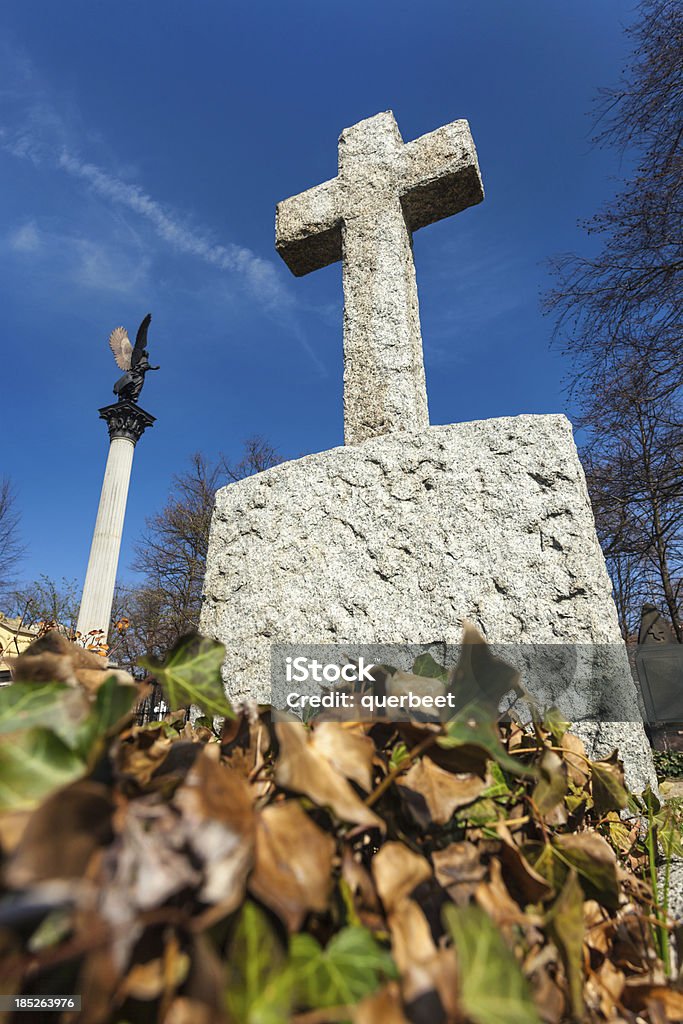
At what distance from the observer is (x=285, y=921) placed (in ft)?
1.23

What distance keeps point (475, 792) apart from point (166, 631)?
19.0 metres

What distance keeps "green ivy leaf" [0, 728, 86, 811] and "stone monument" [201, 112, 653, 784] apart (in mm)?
1092

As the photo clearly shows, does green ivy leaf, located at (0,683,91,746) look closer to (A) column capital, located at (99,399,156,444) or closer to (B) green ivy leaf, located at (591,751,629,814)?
(B) green ivy leaf, located at (591,751,629,814)

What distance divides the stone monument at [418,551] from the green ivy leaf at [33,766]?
1.09 meters

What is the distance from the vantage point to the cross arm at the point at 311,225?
8.48ft

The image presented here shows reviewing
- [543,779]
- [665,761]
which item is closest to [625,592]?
[665,761]

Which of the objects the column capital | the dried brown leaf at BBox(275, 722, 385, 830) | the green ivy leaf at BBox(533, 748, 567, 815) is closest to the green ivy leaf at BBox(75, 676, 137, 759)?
the dried brown leaf at BBox(275, 722, 385, 830)

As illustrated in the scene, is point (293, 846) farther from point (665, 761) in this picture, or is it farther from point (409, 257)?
point (665, 761)

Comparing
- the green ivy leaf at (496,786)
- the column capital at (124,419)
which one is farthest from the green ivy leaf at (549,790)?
the column capital at (124,419)

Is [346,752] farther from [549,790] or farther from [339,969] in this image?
[549,790]

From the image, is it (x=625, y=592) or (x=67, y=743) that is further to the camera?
(x=625, y=592)

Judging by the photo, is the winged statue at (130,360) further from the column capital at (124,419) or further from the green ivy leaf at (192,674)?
the green ivy leaf at (192,674)

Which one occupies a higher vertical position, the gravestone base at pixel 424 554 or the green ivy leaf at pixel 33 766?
the gravestone base at pixel 424 554

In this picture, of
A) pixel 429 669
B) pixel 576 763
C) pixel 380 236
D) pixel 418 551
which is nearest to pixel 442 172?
pixel 380 236
